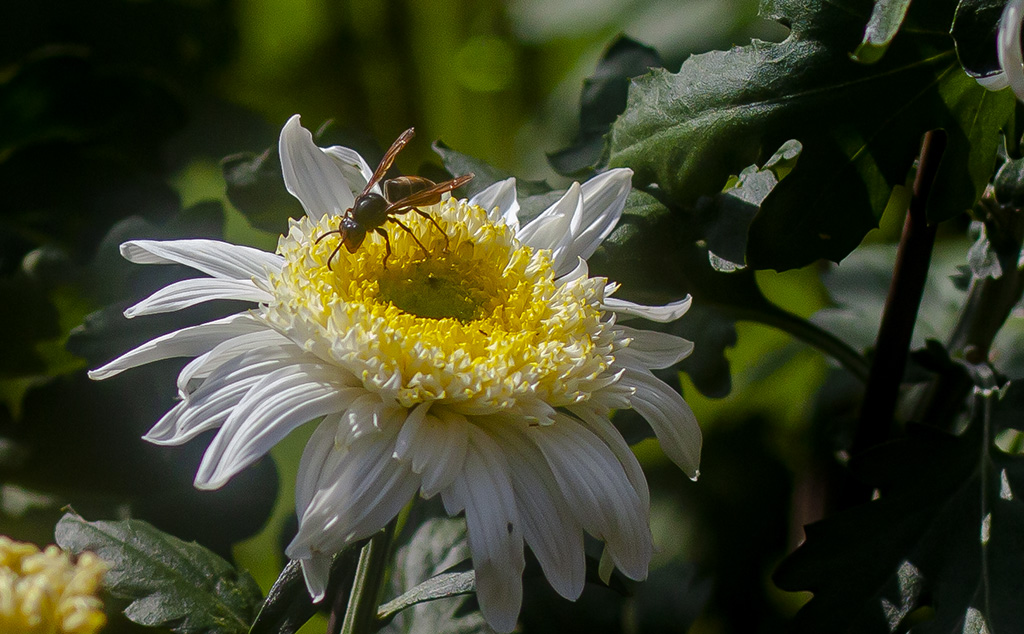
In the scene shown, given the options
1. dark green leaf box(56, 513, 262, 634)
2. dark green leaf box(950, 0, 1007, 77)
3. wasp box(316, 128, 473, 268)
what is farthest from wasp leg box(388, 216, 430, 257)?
dark green leaf box(950, 0, 1007, 77)

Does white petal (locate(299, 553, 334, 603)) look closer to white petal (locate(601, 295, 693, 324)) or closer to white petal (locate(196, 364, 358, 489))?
white petal (locate(196, 364, 358, 489))

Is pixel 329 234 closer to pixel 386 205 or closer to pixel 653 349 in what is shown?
pixel 386 205

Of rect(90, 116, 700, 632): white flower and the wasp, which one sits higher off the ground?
the wasp

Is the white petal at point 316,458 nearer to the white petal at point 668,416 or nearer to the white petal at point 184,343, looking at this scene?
the white petal at point 184,343

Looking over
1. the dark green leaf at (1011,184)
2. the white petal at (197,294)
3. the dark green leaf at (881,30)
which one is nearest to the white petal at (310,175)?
the white petal at (197,294)

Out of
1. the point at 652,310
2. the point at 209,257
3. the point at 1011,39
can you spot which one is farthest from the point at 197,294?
the point at 1011,39

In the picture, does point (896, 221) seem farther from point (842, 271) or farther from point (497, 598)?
point (497, 598)

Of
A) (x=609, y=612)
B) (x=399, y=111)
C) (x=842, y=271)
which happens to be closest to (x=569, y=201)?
(x=609, y=612)
